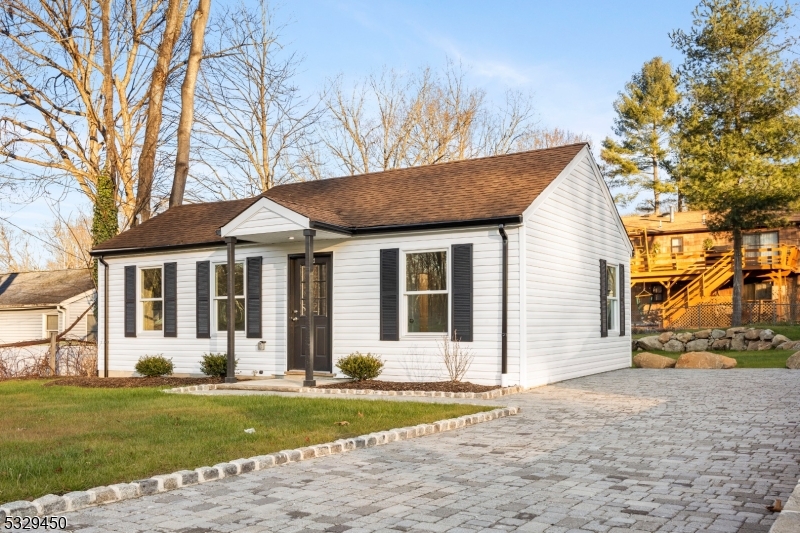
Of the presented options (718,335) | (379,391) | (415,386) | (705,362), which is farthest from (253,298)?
(718,335)

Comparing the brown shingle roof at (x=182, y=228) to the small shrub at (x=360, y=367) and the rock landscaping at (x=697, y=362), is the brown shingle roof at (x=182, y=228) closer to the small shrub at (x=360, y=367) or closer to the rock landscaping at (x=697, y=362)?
the small shrub at (x=360, y=367)

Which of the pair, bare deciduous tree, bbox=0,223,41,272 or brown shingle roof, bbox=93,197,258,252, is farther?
bare deciduous tree, bbox=0,223,41,272

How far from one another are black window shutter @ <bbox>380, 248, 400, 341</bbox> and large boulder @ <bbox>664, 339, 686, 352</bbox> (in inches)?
454

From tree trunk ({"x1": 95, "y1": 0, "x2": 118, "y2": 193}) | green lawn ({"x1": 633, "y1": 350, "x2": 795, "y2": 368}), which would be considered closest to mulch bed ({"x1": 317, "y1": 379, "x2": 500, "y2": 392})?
green lawn ({"x1": 633, "y1": 350, "x2": 795, "y2": 368})

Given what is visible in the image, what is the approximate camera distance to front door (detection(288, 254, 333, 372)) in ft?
49.7

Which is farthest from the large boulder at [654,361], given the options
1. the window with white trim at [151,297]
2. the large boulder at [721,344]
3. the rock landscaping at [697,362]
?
the window with white trim at [151,297]

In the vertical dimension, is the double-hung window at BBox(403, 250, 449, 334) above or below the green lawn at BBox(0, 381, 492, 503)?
above

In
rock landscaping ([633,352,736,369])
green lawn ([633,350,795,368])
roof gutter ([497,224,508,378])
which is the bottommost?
green lawn ([633,350,795,368])

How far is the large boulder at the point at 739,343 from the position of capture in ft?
72.8

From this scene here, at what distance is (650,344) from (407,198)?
11.0 m

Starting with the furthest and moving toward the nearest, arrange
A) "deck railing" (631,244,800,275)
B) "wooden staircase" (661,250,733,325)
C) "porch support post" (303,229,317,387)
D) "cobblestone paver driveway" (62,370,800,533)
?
"wooden staircase" (661,250,733,325)
"deck railing" (631,244,800,275)
"porch support post" (303,229,317,387)
"cobblestone paver driveway" (62,370,800,533)

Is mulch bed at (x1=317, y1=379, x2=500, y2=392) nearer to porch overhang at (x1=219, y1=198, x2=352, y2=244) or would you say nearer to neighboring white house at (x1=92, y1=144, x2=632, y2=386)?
neighboring white house at (x1=92, y1=144, x2=632, y2=386)

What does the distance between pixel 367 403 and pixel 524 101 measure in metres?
25.6

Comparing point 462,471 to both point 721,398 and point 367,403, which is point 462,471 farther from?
point 721,398
